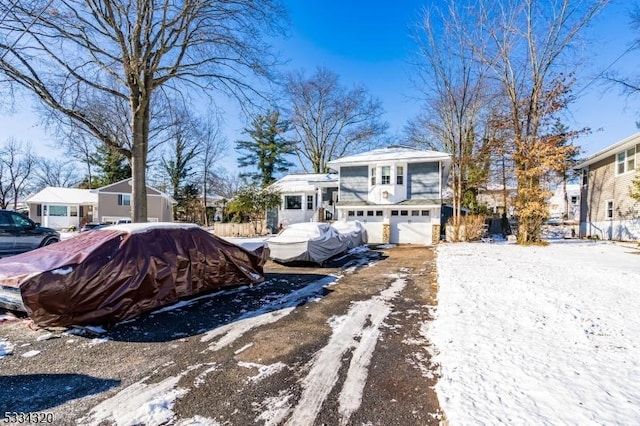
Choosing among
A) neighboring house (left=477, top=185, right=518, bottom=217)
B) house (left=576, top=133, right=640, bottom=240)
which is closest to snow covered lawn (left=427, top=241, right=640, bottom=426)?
neighboring house (left=477, top=185, right=518, bottom=217)

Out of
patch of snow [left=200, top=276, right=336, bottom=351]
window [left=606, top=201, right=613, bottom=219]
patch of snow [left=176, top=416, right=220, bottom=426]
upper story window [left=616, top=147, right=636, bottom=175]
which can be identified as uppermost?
upper story window [left=616, top=147, right=636, bottom=175]

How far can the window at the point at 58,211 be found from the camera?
31.8 meters

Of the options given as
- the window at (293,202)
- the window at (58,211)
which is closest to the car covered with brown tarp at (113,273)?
the window at (293,202)

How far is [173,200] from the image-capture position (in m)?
33.8

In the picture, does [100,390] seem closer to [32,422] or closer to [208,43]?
[32,422]

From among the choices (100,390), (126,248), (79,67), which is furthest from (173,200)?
(100,390)

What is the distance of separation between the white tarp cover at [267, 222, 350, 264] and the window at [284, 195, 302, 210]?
12.8 metres

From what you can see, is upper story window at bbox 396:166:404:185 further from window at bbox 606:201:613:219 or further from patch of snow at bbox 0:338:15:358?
patch of snow at bbox 0:338:15:358

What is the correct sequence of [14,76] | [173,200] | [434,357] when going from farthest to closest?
[173,200] → [14,76] → [434,357]

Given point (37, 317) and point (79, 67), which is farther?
point (79, 67)

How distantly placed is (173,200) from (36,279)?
3251 centimetres

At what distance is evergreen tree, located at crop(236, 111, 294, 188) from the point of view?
111ft

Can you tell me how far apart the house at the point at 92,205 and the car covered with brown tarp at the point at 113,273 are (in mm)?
28114

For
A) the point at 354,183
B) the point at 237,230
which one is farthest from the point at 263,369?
the point at 237,230
